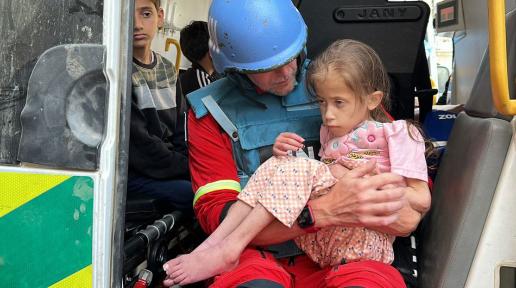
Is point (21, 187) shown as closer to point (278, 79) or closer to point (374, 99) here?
point (278, 79)

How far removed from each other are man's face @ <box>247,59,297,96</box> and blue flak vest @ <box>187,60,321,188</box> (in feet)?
0.15

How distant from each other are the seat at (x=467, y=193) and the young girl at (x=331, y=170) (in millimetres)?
126

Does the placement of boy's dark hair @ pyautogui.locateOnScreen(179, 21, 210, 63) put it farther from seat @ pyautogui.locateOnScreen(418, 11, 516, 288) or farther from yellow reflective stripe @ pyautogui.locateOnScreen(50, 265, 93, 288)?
yellow reflective stripe @ pyautogui.locateOnScreen(50, 265, 93, 288)

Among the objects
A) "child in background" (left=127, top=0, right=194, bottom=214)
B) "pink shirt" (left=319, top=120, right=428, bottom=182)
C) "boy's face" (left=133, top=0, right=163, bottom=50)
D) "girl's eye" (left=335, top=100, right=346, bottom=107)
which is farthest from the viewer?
"boy's face" (left=133, top=0, right=163, bottom=50)

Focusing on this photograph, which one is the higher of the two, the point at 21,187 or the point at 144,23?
the point at 144,23

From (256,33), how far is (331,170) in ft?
1.57

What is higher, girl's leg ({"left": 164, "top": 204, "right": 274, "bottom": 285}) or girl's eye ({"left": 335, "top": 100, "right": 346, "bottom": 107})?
girl's eye ({"left": 335, "top": 100, "right": 346, "bottom": 107})

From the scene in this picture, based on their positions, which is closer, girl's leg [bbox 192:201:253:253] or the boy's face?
girl's leg [bbox 192:201:253:253]

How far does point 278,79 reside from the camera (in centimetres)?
191

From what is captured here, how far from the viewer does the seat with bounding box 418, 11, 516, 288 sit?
1.46 metres

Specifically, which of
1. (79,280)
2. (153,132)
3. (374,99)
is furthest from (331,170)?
(153,132)

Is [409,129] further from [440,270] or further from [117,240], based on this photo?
[117,240]

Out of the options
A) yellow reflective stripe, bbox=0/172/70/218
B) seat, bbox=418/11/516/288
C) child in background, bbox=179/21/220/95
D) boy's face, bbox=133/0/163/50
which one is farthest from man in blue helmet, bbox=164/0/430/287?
child in background, bbox=179/21/220/95

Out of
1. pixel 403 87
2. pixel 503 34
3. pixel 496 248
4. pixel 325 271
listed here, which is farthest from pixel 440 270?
pixel 403 87
